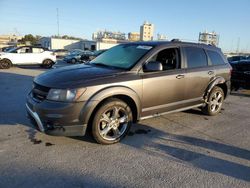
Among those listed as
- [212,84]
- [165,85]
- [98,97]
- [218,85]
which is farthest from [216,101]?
[98,97]

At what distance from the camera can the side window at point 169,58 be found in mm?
5016

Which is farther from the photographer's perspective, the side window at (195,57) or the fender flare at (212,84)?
the fender flare at (212,84)

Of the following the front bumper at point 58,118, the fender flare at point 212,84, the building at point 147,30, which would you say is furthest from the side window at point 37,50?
the building at point 147,30

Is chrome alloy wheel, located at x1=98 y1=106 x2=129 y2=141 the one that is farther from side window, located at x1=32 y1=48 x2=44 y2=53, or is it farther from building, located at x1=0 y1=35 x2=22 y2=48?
building, located at x1=0 y1=35 x2=22 y2=48

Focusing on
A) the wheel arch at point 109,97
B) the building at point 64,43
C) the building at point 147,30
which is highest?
the building at point 147,30

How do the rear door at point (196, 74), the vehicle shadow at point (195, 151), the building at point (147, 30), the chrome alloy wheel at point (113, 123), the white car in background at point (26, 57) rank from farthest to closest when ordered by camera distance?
the building at point (147, 30) → the white car in background at point (26, 57) → the rear door at point (196, 74) → the chrome alloy wheel at point (113, 123) → the vehicle shadow at point (195, 151)

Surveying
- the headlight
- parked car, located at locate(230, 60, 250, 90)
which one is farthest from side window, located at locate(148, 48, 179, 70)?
parked car, located at locate(230, 60, 250, 90)

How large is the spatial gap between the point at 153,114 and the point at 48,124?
2010mm

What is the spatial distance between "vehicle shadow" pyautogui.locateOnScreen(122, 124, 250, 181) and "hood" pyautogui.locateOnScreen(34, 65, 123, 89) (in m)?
1.28

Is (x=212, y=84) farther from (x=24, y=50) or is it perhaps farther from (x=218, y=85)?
(x=24, y=50)

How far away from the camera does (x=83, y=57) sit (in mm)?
24375

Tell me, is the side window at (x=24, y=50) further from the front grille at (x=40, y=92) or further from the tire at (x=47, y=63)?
the front grille at (x=40, y=92)

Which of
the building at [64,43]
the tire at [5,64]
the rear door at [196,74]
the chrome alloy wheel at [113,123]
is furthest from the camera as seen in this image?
the building at [64,43]

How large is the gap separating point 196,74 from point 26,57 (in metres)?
14.4
